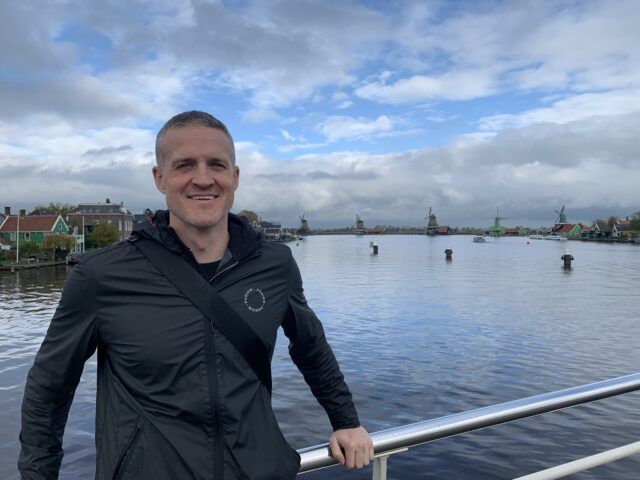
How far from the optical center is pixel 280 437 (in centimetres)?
211

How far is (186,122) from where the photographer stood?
7.29 ft

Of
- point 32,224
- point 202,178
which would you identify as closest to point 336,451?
point 202,178

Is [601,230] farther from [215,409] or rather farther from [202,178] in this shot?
[215,409]

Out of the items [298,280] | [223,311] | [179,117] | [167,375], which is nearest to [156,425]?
[167,375]

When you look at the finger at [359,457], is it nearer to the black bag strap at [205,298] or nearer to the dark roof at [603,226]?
the black bag strap at [205,298]

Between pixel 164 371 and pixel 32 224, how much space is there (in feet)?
290

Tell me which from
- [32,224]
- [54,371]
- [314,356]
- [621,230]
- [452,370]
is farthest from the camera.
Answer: [621,230]

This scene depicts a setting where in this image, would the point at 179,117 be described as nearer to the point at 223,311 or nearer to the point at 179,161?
the point at 179,161

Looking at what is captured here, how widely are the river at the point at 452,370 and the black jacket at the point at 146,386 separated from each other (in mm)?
10234

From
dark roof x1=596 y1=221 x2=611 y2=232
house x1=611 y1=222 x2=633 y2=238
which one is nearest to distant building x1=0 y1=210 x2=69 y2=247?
house x1=611 y1=222 x2=633 y2=238

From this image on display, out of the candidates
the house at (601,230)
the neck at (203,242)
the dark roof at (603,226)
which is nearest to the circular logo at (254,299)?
the neck at (203,242)

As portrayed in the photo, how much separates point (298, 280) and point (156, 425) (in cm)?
89

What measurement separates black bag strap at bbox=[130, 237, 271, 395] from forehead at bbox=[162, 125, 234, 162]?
42 cm

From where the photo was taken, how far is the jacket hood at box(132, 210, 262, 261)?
82.9 inches
